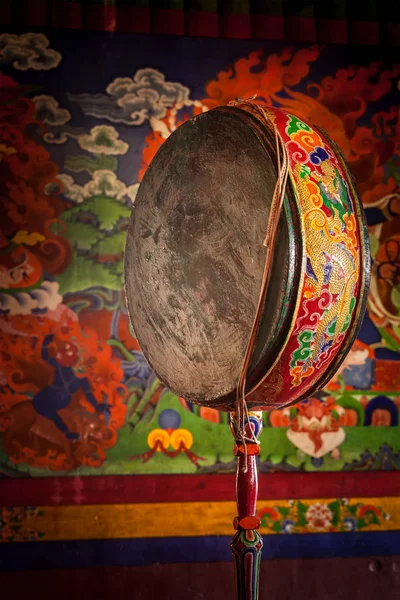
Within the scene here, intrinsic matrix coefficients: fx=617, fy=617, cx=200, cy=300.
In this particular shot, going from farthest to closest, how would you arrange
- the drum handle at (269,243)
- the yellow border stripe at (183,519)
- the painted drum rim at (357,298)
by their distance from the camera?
1. the yellow border stripe at (183,519)
2. the painted drum rim at (357,298)
3. the drum handle at (269,243)

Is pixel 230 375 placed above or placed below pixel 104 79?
below

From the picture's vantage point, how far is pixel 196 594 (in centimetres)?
230

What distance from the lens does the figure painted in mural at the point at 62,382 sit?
2342 millimetres

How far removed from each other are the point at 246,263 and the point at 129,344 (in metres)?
1.09

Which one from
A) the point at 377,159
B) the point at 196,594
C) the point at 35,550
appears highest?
the point at 377,159

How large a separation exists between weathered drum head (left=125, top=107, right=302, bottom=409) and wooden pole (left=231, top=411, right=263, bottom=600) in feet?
0.36

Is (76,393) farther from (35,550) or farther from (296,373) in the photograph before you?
(296,373)

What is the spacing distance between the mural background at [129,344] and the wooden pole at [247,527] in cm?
102

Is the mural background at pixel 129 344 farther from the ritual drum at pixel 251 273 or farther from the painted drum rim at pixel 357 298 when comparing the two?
the painted drum rim at pixel 357 298

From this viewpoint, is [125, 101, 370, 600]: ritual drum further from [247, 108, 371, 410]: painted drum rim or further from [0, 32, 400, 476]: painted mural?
[0, 32, 400, 476]: painted mural

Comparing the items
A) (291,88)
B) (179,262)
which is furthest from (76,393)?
(291,88)

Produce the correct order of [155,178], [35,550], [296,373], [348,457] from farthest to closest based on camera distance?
[348,457]
[35,550]
[155,178]
[296,373]

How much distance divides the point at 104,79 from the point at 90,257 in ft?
2.36

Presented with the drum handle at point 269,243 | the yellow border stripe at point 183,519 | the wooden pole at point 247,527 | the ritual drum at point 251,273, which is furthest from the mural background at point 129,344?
the drum handle at point 269,243
